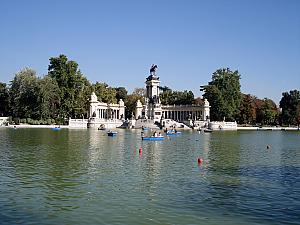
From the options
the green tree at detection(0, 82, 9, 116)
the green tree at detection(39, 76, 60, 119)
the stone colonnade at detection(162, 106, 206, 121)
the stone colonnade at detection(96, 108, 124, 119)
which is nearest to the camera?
the green tree at detection(39, 76, 60, 119)

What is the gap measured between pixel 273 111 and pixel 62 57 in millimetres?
60854

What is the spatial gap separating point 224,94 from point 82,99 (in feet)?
112

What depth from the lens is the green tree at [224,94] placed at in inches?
4051

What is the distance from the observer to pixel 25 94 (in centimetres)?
9025

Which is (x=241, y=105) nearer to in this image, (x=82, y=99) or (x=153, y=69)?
(x=153, y=69)

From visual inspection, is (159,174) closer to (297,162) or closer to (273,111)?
(297,162)

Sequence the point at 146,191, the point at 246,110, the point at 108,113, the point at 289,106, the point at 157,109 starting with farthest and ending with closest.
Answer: the point at 289,106
the point at 246,110
the point at 108,113
the point at 157,109
the point at 146,191

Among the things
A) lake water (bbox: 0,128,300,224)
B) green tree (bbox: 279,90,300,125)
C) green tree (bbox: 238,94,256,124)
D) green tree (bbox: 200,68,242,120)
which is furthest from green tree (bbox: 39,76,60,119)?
green tree (bbox: 279,90,300,125)

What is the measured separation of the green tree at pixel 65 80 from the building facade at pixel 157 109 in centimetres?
1835

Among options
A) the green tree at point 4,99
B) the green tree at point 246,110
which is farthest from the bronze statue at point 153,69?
the green tree at point 4,99

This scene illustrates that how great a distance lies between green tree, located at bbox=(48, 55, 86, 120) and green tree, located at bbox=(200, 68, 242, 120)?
106 feet

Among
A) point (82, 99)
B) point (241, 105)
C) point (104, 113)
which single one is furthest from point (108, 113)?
point (241, 105)

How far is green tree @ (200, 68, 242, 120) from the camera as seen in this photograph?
4051 inches

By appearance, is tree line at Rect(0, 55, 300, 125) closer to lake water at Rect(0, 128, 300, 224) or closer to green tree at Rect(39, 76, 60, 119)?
green tree at Rect(39, 76, 60, 119)
